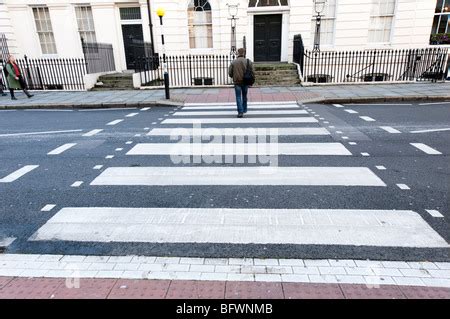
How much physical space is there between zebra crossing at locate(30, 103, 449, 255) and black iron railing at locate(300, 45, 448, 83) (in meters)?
10.4

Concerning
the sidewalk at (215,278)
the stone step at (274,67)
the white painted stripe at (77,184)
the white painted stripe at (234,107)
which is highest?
the stone step at (274,67)

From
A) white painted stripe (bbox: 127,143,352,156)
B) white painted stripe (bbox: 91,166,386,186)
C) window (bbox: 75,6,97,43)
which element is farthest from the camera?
window (bbox: 75,6,97,43)

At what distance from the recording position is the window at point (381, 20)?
1730 cm

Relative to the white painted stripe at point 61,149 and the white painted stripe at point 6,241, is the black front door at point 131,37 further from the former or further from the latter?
the white painted stripe at point 6,241

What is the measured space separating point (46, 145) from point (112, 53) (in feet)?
45.3

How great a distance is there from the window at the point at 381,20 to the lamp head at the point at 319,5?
2690 mm

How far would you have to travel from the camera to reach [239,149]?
6.34 m

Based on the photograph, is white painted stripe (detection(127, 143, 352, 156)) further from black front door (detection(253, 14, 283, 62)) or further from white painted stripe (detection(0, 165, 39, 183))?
black front door (detection(253, 14, 283, 62))

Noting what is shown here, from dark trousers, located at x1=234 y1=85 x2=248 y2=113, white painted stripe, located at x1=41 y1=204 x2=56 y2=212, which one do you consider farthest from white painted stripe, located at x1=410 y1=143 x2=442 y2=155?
white painted stripe, located at x1=41 y1=204 x2=56 y2=212

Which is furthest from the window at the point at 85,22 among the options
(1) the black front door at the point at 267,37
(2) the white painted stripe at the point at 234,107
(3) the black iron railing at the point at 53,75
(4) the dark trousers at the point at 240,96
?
(4) the dark trousers at the point at 240,96

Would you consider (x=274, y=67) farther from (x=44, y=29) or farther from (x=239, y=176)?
(x=44, y=29)

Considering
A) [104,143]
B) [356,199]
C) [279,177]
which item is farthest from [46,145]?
[356,199]

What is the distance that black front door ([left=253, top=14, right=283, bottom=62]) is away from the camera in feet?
59.4

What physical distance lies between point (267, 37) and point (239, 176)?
15.5 m
